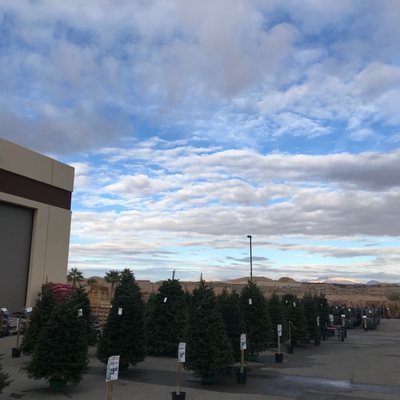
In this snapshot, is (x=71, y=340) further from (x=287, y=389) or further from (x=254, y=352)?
(x=254, y=352)

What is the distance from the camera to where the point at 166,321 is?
19.3 metres

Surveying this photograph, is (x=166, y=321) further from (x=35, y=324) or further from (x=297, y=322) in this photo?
(x=297, y=322)

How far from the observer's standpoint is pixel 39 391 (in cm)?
1127

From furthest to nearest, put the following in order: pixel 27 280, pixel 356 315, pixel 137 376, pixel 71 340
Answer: pixel 356 315, pixel 27 280, pixel 137 376, pixel 71 340

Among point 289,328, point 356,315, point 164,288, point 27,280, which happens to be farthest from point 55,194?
point 356,315

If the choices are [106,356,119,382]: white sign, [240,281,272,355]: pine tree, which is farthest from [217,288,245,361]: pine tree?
[106,356,119,382]: white sign

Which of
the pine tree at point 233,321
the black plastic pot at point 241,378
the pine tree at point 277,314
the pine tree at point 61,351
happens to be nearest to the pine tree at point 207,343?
the black plastic pot at point 241,378

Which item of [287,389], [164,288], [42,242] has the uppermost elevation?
[42,242]

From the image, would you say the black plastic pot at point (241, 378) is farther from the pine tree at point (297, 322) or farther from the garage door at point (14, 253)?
the garage door at point (14, 253)

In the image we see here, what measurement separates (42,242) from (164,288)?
11.8m

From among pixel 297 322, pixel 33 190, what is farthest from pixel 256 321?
pixel 33 190

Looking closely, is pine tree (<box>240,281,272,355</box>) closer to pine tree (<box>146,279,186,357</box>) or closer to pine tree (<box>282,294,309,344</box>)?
pine tree (<box>146,279,186,357</box>)

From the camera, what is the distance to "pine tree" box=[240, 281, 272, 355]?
17516mm

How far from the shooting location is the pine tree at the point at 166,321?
18922 mm
